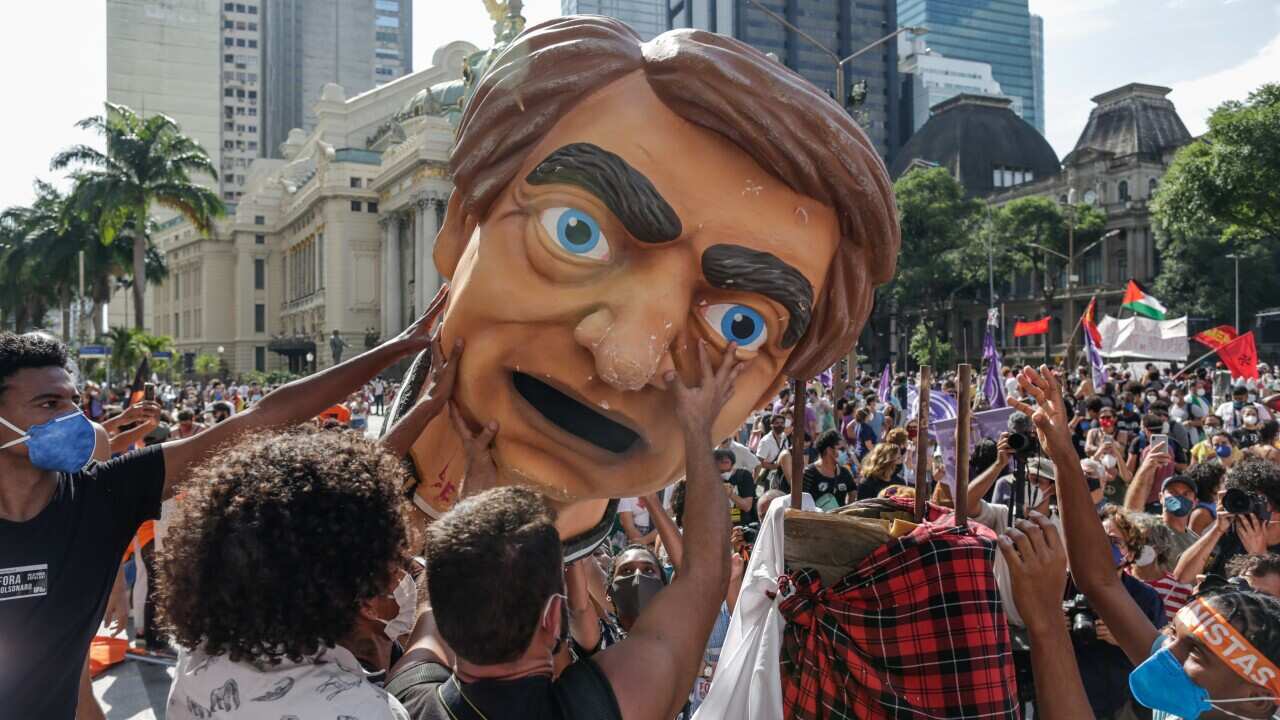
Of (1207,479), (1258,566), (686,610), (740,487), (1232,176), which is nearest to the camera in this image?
(686,610)

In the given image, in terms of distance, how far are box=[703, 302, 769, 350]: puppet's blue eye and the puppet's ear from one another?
0.68m

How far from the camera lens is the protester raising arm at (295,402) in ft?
8.31

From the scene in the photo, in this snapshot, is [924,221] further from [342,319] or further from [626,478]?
[626,478]

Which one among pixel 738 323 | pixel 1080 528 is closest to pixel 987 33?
pixel 1080 528

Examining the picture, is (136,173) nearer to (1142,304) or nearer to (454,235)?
(1142,304)

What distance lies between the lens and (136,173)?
34.1 m

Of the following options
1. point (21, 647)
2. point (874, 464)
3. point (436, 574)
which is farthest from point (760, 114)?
point (874, 464)

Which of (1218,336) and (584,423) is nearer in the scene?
(584,423)

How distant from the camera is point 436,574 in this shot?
1652 millimetres

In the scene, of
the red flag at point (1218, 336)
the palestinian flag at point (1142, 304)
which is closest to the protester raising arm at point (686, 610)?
the red flag at point (1218, 336)

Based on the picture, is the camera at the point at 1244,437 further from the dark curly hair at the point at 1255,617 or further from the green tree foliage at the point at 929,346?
the green tree foliage at the point at 929,346

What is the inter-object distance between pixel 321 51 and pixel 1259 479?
3978 inches

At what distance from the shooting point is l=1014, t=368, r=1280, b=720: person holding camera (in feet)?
7.25

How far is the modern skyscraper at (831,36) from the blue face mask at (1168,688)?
6962 cm
